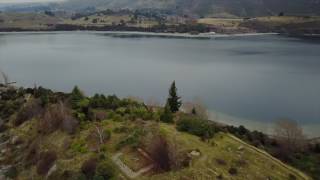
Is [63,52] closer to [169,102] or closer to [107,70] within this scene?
[107,70]

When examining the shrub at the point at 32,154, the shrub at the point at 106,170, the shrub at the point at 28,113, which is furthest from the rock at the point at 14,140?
the shrub at the point at 106,170

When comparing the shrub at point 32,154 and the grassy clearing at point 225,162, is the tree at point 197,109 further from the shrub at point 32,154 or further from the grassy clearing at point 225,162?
the shrub at point 32,154

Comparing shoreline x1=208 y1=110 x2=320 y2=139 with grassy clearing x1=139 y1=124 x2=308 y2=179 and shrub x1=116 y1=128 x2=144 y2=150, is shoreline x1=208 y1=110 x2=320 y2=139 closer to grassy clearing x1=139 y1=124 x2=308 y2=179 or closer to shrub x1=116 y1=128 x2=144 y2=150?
grassy clearing x1=139 y1=124 x2=308 y2=179

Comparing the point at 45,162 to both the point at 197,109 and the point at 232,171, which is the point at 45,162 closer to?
the point at 232,171

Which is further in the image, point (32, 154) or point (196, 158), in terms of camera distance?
point (32, 154)

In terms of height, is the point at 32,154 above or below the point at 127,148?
below

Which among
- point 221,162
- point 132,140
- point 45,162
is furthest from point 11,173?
point 221,162

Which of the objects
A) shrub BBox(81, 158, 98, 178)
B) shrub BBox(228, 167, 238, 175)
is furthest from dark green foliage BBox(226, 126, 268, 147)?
shrub BBox(81, 158, 98, 178)
